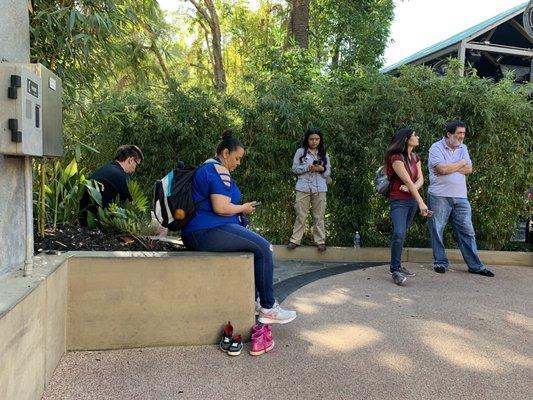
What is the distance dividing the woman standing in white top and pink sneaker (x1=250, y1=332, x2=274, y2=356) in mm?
3055

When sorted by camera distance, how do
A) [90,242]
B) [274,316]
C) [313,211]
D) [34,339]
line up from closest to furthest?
[34,339], [274,316], [90,242], [313,211]

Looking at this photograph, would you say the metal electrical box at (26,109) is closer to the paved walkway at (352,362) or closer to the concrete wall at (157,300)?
the concrete wall at (157,300)

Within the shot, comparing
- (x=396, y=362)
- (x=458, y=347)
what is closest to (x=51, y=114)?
(x=396, y=362)

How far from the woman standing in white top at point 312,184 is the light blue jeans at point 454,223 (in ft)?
4.36

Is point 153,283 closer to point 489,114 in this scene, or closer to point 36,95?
point 36,95

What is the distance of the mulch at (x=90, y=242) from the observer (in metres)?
3.62

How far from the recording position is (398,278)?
521 centimetres

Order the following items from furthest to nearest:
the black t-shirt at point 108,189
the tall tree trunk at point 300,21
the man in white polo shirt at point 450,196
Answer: the tall tree trunk at point 300,21
the man in white polo shirt at point 450,196
the black t-shirt at point 108,189

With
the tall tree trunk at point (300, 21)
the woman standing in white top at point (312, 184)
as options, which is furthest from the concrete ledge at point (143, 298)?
→ the tall tree trunk at point (300, 21)

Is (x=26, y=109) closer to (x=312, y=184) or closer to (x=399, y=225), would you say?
(x=399, y=225)

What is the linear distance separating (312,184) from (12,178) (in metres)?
4.02

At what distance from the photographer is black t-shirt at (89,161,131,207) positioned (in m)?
4.62

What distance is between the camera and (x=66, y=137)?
5.61 metres

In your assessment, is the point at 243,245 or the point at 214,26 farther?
the point at 214,26
